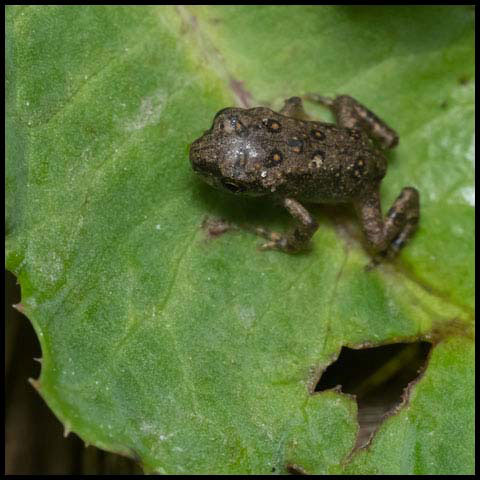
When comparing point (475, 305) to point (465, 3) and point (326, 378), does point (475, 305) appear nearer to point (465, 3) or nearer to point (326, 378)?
point (326, 378)

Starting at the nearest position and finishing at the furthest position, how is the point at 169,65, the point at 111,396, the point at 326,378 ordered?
1. the point at 111,396
2. the point at 169,65
3. the point at 326,378

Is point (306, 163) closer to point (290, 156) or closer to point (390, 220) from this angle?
point (290, 156)

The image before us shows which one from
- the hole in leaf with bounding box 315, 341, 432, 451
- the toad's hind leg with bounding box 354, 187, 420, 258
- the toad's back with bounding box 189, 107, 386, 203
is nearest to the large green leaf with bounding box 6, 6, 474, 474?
the toad's hind leg with bounding box 354, 187, 420, 258

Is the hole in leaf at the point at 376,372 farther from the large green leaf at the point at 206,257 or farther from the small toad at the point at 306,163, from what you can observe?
the small toad at the point at 306,163

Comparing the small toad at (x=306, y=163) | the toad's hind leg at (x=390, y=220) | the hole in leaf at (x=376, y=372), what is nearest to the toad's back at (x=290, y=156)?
the small toad at (x=306, y=163)

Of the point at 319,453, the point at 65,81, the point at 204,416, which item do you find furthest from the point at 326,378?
the point at 65,81

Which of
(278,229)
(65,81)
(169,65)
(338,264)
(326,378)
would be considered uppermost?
(65,81)

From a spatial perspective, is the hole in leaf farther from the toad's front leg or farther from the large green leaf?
the toad's front leg

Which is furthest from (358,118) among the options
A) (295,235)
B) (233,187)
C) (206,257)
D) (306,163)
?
(206,257)
